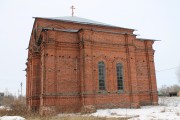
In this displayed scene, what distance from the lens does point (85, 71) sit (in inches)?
695

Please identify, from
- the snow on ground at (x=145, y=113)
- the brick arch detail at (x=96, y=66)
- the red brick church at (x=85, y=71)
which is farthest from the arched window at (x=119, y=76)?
the snow on ground at (x=145, y=113)

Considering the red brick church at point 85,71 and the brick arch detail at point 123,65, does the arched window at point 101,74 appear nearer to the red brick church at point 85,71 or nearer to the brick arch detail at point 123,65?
the red brick church at point 85,71

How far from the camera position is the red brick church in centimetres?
1723

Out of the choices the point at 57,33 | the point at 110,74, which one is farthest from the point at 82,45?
the point at 110,74

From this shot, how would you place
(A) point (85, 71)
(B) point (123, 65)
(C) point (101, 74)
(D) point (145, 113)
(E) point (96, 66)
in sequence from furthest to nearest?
(B) point (123, 65)
(C) point (101, 74)
(E) point (96, 66)
(A) point (85, 71)
(D) point (145, 113)

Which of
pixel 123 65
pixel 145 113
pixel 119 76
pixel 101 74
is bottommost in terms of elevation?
pixel 145 113

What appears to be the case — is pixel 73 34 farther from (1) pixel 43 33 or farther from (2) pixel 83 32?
(1) pixel 43 33

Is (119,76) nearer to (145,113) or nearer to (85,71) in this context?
(85,71)

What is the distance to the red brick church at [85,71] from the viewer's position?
56.5ft

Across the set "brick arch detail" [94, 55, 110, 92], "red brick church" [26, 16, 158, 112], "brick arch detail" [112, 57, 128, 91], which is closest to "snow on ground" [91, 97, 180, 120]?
"red brick church" [26, 16, 158, 112]

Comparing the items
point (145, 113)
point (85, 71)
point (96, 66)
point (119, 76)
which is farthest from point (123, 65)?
point (145, 113)

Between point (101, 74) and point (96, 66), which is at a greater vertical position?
point (96, 66)

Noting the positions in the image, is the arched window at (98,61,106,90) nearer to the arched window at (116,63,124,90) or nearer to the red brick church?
the red brick church

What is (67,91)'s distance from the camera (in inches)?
691
